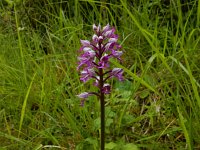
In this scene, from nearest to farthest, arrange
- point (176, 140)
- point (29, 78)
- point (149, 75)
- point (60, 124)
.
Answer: point (176, 140), point (60, 124), point (149, 75), point (29, 78)

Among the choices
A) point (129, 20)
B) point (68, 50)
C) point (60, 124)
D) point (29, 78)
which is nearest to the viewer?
point (60, 124)

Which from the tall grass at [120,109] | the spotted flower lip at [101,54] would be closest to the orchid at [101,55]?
the spotted flower lip at [101,54]

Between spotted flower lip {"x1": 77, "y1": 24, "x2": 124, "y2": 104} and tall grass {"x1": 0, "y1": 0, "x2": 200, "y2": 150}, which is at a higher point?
spotted flower lip {"x1": 77, "y1": 24, "x2": 124, "y2": 104}

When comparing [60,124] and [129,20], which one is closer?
[60,124]

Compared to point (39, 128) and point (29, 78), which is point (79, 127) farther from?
point (29, 78)

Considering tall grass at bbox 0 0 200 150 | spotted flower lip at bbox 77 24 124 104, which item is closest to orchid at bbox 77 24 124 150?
spotted flower lip at bbox 77 24 124 104

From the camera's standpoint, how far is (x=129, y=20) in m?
3.35

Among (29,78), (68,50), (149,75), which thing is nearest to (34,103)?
(29,78)

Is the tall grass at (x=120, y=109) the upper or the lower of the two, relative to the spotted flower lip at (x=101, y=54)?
lower

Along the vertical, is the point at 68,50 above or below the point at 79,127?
above

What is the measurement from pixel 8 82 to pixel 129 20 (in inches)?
45.0

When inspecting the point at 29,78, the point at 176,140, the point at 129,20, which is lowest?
the point at 176,140

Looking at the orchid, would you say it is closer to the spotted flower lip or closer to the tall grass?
the spotted flower lip

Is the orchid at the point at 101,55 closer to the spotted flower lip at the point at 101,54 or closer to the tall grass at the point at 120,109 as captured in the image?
the spotted flower lip at the point at 101,54
